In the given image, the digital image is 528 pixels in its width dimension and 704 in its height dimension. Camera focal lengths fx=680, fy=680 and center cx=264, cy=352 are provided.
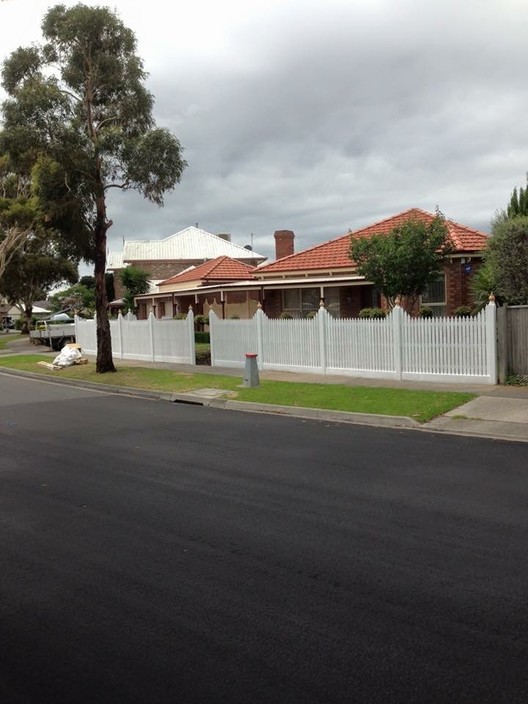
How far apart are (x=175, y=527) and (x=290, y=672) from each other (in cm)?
270

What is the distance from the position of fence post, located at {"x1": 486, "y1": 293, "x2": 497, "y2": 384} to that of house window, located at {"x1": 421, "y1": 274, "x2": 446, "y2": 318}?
7896mm

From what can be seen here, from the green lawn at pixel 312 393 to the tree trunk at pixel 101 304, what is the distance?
650 millimetres

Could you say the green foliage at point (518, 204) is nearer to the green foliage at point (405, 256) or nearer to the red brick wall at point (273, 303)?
the green foliage at point (405, 256)

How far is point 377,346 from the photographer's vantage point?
16547 mm

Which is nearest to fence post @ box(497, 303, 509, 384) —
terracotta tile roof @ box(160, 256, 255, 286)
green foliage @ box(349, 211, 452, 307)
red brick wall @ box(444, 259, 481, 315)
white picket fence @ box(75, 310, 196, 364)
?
green foliage @ box(349, 211, 452, 307)

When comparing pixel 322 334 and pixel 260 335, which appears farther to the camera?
pixel 260 335

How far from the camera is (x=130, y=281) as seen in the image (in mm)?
47312

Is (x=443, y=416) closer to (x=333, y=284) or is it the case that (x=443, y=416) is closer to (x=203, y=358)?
(x=203, y=358)

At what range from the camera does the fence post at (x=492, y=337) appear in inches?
571

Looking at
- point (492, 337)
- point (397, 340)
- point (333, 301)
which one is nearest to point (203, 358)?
point (333, 301)

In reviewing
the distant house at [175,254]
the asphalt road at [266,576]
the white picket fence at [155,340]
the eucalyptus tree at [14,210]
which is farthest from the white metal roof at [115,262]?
the asphalt road at [266,576]

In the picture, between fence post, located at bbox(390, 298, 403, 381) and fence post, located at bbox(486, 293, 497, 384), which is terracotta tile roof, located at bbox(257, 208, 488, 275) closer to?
fence post, located at bbox(390, 298, 403, 381)

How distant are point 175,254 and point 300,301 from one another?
34.6 meters

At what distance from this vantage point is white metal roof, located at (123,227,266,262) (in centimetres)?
5966
